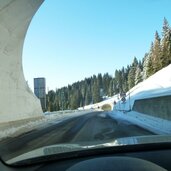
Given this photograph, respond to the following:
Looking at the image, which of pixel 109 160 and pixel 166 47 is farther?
pixel 166 47

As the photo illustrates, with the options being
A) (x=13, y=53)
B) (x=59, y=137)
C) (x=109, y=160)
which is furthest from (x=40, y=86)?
(x=109, y=160)

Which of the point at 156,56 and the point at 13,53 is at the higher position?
the point at 156,56

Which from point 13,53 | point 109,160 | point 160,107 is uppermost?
point 13,53

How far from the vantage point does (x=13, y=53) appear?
118ft

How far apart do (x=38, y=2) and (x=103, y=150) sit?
30.4m

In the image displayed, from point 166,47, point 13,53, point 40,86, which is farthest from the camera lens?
point 166,47

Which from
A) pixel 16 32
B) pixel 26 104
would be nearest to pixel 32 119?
pixel 26 104

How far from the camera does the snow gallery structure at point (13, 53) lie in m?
31.6

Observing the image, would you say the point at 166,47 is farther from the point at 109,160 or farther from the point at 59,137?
the point at 109,160

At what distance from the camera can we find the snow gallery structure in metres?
31.6

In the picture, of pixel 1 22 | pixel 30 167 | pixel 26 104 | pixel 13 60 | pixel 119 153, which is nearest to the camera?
pixel 30 167

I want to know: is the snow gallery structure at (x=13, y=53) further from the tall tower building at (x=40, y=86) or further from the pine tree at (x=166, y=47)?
the pine tree at (x=166, y=47)

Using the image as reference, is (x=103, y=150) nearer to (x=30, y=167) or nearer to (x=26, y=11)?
(x=30, y=167)

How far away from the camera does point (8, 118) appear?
1337 inches
